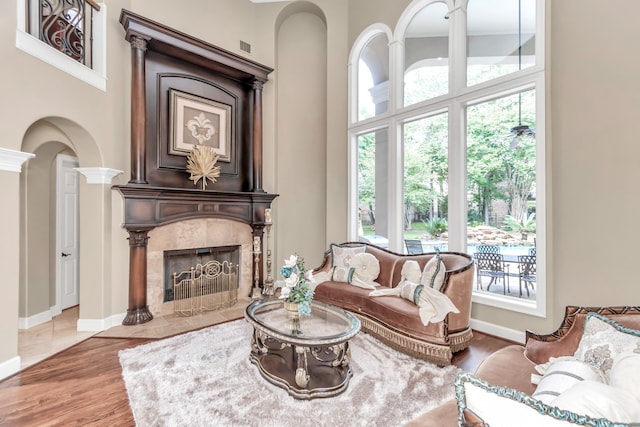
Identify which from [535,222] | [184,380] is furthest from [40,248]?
[535,222]

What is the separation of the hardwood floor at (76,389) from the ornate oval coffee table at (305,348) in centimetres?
106

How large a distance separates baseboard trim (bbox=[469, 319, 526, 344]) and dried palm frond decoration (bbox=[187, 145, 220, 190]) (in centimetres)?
426

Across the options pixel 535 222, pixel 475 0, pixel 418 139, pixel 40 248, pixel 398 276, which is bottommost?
pixel 398 276

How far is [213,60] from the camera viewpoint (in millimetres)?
4758

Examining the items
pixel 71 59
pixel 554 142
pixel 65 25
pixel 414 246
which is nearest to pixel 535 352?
pixel 554 142

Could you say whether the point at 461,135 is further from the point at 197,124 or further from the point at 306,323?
the point at 197,124

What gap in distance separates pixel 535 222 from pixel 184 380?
3838 millimetres

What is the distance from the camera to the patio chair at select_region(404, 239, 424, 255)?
4602mm

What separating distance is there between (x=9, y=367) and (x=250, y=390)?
7.29 feet

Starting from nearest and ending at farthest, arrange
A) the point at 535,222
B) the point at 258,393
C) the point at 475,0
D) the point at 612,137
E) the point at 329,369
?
the point at 258,393, the point at 329,369, the point at 612,137, the point at 535,222, the point at 475,0

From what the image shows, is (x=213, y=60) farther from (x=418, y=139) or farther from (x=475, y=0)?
(x=475, y=0)

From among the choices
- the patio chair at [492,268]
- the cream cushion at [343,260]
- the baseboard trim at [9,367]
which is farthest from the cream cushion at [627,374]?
the baseboard trim at [9,367]

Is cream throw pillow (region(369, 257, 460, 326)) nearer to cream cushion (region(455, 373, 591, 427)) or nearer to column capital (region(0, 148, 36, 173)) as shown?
cream cushion (region(455, 373, 591, 427))

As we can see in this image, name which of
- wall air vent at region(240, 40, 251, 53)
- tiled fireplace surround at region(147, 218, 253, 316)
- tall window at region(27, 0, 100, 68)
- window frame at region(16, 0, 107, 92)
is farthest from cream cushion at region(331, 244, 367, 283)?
tall window at region(27, 0, 100, 68)
